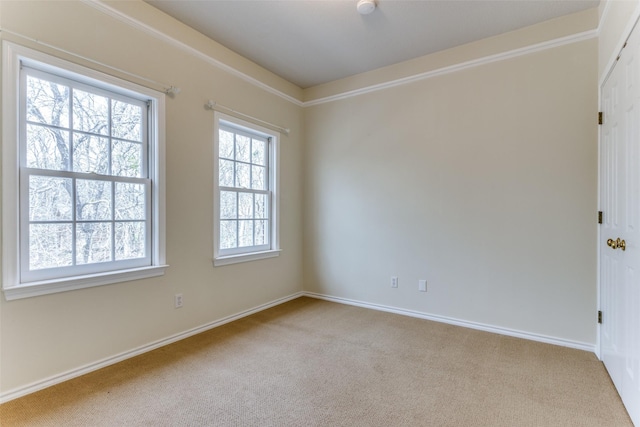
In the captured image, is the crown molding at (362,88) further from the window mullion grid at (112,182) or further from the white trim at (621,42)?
the window mullion grid at (112,182)

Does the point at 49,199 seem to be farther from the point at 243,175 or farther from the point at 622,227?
the point at 622,227

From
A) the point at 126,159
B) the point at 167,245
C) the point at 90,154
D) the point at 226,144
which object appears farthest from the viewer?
the point at 226,144

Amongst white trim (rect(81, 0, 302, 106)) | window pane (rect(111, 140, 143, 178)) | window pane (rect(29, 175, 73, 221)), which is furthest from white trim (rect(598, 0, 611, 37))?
window pane (rect(29, 175, 73, 221))

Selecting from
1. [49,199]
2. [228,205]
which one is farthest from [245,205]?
[49,199]

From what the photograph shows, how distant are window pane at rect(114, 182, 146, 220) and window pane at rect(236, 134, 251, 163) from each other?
1.15m

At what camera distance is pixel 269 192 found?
3834 millimetres

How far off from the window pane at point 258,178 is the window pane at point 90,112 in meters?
1.54

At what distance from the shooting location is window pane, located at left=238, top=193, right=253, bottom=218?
3.49 meters

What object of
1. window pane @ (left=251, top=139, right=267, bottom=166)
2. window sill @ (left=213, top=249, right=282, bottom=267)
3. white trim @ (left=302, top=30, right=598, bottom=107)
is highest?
white trim @ (left=302, top=30, right=598, bottom=107)

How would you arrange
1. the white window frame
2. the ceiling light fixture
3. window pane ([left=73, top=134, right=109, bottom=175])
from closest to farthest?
1. window pane ([left=73, top=134, right=109, bottom=175])
2. the ceiling light fixture
3. the white window frame

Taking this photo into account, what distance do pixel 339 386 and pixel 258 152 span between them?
105 inches

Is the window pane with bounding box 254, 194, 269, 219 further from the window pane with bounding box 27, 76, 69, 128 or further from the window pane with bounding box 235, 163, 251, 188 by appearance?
the window pane with bounding box 27, 76, 69, 128

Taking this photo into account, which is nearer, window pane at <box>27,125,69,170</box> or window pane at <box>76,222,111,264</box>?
window pane at <box>27,125,69,170</box>

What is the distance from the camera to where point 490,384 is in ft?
6.84
